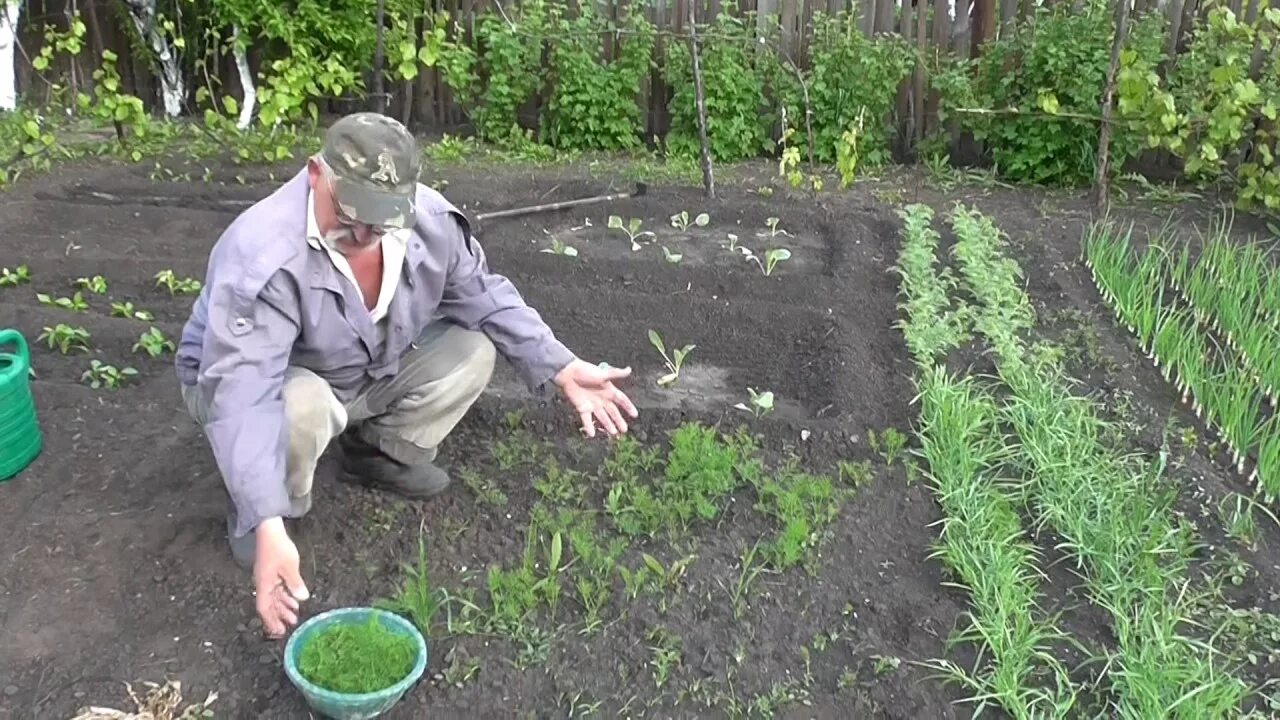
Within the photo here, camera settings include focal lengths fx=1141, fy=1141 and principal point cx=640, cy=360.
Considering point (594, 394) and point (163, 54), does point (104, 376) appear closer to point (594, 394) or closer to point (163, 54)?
point (594, 394)

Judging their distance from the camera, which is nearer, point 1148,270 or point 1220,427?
point 1220,427

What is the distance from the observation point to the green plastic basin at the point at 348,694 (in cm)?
242

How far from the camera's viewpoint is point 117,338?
14.0 feet

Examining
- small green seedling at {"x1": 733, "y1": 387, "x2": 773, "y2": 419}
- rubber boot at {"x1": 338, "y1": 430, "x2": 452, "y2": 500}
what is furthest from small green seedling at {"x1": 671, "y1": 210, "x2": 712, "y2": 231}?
rubber boot at {"x1": 338, "y1": 430, "x2": 452, "y2": 500}

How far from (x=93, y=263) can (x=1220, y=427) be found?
14.8ft

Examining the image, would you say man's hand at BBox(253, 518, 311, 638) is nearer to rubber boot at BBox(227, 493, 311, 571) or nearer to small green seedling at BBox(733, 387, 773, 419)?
rubber boot at BBox(227, 493, 311, 571)

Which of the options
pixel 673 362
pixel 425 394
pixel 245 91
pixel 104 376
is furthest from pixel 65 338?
pixel 245 91

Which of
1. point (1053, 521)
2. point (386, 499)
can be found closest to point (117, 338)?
point (386, 499)

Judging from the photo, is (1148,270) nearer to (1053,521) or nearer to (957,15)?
(1053,521)

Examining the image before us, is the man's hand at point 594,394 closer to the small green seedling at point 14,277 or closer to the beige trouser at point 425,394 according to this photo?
the beige trouser at point 425,394

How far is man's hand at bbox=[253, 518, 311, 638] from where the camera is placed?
89.2 inches

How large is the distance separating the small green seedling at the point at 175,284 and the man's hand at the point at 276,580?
106 inches

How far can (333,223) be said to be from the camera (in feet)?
8.49

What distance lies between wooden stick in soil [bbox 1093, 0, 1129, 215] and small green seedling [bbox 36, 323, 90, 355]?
15.6 feet
